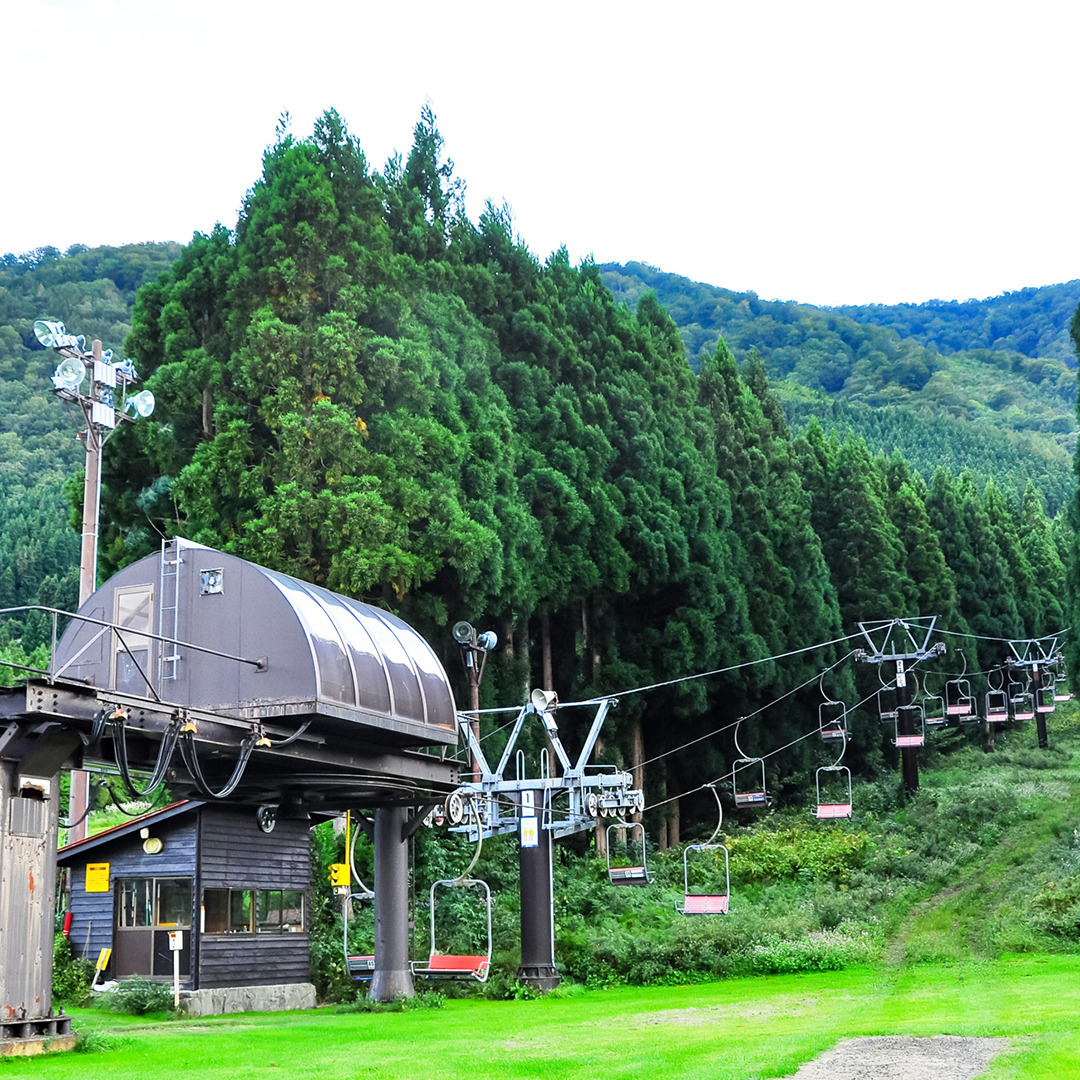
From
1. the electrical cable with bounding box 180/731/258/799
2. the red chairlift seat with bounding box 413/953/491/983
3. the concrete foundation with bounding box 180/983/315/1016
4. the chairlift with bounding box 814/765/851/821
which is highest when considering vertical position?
the chairlift with bounding box 814/765/851/821

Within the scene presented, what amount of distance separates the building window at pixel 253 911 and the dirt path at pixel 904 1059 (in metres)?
12.1

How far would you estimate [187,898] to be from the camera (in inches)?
861

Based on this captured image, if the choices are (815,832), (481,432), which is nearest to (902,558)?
(815,832)

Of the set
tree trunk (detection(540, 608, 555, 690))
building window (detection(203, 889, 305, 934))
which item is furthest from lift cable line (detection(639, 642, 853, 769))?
building window (detection(203, 889, 305, 934))

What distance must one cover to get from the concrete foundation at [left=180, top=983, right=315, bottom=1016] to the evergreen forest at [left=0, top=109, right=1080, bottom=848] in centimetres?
744

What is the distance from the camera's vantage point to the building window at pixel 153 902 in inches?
862

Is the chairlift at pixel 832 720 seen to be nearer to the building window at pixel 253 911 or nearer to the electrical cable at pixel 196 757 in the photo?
the building window at pixel 253 911

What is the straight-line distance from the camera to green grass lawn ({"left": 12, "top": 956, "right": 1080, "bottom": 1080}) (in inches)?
446

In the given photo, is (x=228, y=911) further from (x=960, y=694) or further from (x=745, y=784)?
(x=960, y=694)

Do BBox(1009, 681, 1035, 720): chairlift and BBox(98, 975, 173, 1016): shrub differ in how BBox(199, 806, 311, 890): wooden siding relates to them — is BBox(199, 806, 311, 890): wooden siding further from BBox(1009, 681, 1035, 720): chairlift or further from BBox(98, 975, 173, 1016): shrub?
BBox(1009, 681, 1035, 720): chairlift

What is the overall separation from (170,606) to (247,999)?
26.4ft

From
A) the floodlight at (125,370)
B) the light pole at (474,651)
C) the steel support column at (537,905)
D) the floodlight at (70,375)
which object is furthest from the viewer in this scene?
the light pole at (474,651)

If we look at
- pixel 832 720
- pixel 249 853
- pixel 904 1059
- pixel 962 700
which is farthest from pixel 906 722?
pixel 904 1059

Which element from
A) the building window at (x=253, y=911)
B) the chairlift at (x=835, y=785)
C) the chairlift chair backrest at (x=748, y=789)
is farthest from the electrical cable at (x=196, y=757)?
the chairlift at (x=835, y=785)
